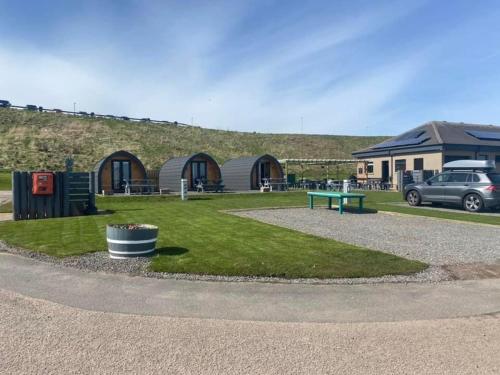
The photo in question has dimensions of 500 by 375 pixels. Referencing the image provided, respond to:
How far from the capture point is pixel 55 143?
184 ft

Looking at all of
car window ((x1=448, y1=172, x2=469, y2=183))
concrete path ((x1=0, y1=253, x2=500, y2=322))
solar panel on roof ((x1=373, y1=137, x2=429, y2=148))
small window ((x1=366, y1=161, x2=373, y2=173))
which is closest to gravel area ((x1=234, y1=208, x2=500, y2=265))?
concrete path ((x1=0, y1=253, x2=500, y2=322))

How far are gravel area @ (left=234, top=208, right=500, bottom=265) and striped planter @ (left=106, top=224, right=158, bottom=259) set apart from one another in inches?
181

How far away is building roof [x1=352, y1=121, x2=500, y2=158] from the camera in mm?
32581

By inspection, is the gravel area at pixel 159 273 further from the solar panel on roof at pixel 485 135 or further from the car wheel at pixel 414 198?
the solar panel on roof at pixel 485 135

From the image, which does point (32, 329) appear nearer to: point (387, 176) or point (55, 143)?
point (387, 176)

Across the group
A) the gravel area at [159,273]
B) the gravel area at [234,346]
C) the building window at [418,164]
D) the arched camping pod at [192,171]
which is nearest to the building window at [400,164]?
the building window at [418,164]

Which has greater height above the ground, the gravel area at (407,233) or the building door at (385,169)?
the building door at (385,169)

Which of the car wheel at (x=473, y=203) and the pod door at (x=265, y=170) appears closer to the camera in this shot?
the car wheel at (x=473, y=203)

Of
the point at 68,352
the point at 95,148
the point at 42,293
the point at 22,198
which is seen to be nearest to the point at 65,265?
the point at 42,293

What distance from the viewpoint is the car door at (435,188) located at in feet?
59.1

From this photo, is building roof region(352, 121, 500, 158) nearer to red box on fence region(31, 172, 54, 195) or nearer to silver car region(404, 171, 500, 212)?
silver car region(404, 171, 500, 212)

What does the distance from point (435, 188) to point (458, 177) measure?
109 centimetres

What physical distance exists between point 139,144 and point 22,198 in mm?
49045

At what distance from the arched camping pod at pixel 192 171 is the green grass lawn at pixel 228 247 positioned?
1692cm
